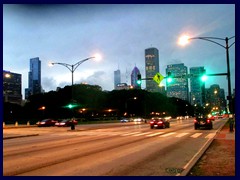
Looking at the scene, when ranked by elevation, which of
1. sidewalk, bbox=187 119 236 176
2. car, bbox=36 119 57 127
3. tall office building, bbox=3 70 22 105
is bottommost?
car, bbox=36 119 57 127

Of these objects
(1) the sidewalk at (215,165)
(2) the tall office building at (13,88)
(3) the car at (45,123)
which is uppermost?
(2) the tall office building at (13,88)

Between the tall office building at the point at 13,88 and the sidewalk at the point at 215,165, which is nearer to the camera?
the sidewalk at the point at 215,165

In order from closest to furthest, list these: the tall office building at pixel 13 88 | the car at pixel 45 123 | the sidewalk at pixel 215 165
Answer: the sidewalk at pixel 215 165 → the car at pixel 45 123 → the tall office building at pixel 13 88

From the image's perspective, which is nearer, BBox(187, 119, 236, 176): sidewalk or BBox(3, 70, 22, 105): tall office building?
BBox(187, 119, 236, 176): sidewalk

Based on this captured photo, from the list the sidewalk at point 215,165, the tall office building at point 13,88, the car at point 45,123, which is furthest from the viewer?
the tall office building at point 13,88

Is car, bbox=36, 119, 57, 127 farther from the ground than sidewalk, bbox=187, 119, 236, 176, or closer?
closer

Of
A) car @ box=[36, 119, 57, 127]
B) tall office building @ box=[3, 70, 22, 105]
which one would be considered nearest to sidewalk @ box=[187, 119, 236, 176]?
car @ box=[36, 119, 57, 127]

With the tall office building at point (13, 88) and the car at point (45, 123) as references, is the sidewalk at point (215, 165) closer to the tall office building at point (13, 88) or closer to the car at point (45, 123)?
the car at point (45, 123)

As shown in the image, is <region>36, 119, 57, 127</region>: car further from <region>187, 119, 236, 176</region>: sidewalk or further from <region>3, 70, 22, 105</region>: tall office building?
<region>3, 70, 22, 105</region>: tall office building

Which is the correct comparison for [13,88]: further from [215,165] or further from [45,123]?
[215,165]

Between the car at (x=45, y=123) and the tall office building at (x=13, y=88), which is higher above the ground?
the tall office building at (x=13, y=88)

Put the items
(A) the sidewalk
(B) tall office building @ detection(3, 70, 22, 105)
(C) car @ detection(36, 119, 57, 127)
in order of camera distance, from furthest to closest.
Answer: (B) tall office building @ detection(3, 70, 22, 105)
(C) car @ detection(36, 119, 57, 127)
(A) the sidewalk

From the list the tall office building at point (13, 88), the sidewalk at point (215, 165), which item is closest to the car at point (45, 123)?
the sidewalk at point (215, 165)
